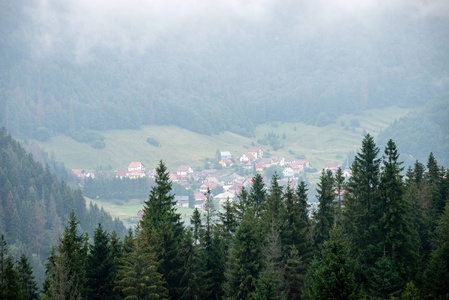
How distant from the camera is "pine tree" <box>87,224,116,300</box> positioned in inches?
1527

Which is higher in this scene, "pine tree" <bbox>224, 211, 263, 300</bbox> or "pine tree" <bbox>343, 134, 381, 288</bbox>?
"pine tree" <bbox>343, 134, 381, 288</bbox>

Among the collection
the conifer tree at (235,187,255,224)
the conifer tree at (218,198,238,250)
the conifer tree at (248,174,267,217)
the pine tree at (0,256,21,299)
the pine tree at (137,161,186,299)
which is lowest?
the pine tree at (0,256,21,299)

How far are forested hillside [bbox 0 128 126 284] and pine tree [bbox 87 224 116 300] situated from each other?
9949 centimetres

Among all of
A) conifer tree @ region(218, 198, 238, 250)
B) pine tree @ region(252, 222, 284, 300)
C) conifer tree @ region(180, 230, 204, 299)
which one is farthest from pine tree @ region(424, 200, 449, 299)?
conifer tree @ region(218, 198, 238, 250)

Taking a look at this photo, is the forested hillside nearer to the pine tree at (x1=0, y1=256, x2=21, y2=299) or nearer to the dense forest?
the dense forest

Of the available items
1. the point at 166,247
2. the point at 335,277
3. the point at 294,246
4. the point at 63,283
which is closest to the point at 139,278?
the point at 63,283

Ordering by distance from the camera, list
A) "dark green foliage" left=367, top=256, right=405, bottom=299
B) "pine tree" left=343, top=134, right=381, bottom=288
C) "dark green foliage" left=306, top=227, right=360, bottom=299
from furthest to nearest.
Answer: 1. "pine tree" left=343, top=134, right=381, bottom=288
2. "dark green foliage" left=367, top=256, right=405, bottom=299
3. "dark green foliage" left=306, top=227, right=360, bottom=299

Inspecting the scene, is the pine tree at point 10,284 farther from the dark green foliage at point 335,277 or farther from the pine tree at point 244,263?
the dark green foliage at point 335,277

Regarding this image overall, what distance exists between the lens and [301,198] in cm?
4819

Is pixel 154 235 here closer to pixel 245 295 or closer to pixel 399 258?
pixel 245 295

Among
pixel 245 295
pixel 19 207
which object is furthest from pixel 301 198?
pixel 19 207

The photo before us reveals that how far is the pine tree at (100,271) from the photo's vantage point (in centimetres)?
3878

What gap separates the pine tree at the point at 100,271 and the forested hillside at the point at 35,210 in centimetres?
9949

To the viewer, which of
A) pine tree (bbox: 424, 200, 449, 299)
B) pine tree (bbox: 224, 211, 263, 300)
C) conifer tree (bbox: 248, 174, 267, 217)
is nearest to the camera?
pine tree (bbox: 424, 200, 449, 299)
